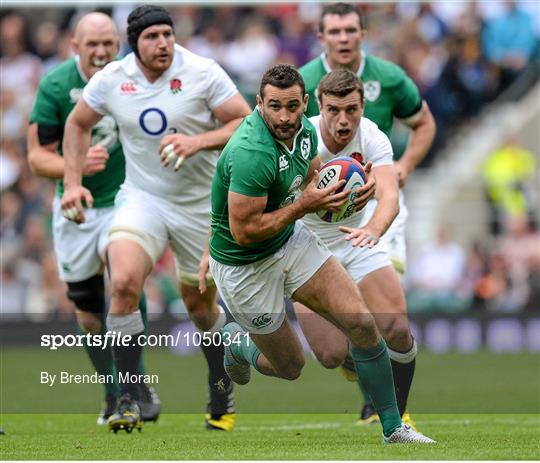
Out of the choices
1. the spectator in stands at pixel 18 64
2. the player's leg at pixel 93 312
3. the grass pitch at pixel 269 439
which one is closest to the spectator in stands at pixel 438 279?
the spectator in stands at pixel 18 64

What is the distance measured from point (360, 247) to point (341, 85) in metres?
1.27

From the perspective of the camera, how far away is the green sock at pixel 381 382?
8984 mm

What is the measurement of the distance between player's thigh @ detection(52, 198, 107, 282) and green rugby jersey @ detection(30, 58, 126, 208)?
0.44ft

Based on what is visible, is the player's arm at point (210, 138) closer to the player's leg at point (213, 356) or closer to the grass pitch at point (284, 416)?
the player's leg at point (213, 356)

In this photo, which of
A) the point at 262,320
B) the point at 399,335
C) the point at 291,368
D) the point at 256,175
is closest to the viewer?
the point at 256,175

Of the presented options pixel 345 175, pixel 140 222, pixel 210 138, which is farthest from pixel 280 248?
pixel 140 222

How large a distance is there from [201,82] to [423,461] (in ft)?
13.4

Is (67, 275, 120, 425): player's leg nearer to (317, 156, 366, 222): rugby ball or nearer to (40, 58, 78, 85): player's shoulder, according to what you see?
(40, 58, 78, 85): player's shoulder

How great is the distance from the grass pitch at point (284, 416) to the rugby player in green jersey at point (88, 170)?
765 mm

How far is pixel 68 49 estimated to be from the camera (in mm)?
22125

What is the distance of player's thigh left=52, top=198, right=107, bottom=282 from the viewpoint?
11789mm

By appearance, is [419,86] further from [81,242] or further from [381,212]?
[381,212]

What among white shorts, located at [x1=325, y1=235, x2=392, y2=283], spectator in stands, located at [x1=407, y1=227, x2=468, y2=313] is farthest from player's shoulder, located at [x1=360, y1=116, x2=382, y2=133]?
spectator in stands, located at [x1=407, y1=227, x2=468, y2=313]

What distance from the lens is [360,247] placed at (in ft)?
32.8
